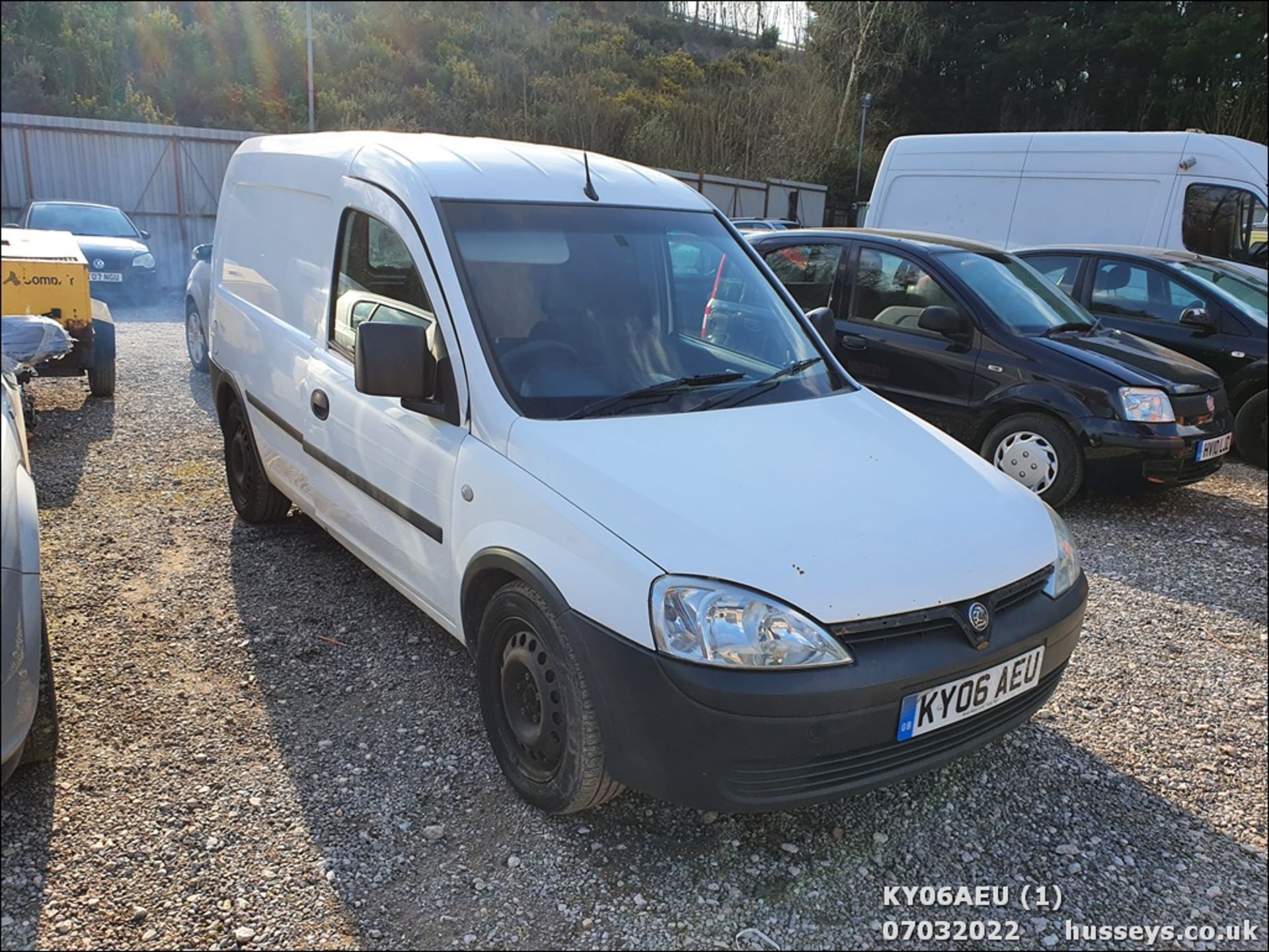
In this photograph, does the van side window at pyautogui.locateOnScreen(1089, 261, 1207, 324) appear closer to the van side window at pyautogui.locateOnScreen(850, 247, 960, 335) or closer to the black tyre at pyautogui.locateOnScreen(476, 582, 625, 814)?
the van side window at pyautogui.locateOnScreen(850, 247, 960, 335)

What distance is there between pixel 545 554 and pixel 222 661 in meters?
1.79

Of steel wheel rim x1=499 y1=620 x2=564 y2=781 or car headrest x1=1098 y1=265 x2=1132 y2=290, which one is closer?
steel wheel rim x1=499 y1=620 x2=564 y2=781

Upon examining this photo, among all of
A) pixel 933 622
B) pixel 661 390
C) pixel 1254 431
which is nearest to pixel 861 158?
pixel 1254 431

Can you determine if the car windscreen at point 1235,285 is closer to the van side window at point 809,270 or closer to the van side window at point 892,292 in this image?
the van side window at point 892,292

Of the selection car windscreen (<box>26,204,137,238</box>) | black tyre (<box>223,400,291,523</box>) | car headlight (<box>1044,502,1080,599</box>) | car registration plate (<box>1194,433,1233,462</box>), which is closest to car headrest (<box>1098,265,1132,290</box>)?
car registration plate (<box>1194,433,1233,462</box>)

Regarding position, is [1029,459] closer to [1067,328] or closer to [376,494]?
[1067,328]

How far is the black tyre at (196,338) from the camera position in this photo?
343 inches

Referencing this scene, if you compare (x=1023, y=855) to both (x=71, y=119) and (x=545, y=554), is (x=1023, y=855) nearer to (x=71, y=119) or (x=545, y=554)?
(x=545, y=554)

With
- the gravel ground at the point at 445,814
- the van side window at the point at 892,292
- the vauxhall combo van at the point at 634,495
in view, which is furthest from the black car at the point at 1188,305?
the vauxhall combo van at the point at 634,495

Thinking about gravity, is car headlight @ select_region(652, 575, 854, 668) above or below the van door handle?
below

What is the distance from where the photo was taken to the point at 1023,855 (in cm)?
273

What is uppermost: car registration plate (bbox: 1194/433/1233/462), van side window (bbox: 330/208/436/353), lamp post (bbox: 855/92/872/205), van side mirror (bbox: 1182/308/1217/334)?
lamp post (bbox: 855/92/872/205)

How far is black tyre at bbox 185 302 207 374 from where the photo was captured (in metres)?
8.71

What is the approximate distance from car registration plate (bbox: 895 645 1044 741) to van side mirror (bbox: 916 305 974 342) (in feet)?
12.1
